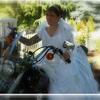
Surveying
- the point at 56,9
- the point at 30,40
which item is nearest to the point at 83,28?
the point at 56,9

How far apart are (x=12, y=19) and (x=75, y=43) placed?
0.54 meters

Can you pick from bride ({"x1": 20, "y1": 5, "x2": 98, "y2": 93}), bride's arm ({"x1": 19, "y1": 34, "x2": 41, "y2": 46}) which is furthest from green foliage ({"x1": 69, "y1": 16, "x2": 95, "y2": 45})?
bride's arm ({"x1": 19, "y1": 34, "x2": 41, "y2": 46})

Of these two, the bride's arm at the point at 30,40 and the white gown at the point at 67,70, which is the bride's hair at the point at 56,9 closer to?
the white gown at the point at 67,70

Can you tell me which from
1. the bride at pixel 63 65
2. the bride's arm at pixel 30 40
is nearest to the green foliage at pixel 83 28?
the bride at pixel 63 65

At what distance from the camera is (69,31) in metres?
13.0

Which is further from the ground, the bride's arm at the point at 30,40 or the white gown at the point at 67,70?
the bride's arm at the point at 30,40

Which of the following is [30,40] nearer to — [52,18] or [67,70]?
[52,18]

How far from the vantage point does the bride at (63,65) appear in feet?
42.6

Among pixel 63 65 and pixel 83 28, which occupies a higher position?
pixel 83 28

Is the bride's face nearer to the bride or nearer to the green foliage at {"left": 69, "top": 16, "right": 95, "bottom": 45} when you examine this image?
the bride

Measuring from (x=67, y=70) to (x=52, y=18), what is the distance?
1.41ft

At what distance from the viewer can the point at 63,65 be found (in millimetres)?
12984

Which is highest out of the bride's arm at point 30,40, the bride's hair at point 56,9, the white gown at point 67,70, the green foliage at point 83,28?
the bride's hair at point 56,9

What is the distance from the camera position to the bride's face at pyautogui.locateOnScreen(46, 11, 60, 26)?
13.0m
